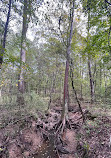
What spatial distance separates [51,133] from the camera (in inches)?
247

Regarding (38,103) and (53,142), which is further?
(38,103)

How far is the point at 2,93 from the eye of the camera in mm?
5949

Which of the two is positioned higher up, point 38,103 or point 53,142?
point 38,103

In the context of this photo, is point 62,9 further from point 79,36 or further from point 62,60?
point 62,60

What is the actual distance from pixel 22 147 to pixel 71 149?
2600mm

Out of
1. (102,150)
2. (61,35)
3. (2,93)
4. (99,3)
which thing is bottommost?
(102,150)

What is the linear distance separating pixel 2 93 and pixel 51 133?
181 inches

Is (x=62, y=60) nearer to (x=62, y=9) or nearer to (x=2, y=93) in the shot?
(x=62, y=9)

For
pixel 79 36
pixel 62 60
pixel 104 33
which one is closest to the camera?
pixel 104 33

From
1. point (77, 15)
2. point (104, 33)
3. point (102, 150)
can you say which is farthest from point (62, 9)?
point (102, 150)

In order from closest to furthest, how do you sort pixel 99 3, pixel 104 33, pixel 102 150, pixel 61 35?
1. pixel 102 150
2. pixel 99 3
3. pixel 104 33
4. pixel 61 35

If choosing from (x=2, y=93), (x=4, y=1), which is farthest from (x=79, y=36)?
(x=2, y=93)

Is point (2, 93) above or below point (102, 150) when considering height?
above

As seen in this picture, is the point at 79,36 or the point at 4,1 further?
the point at 79,36
